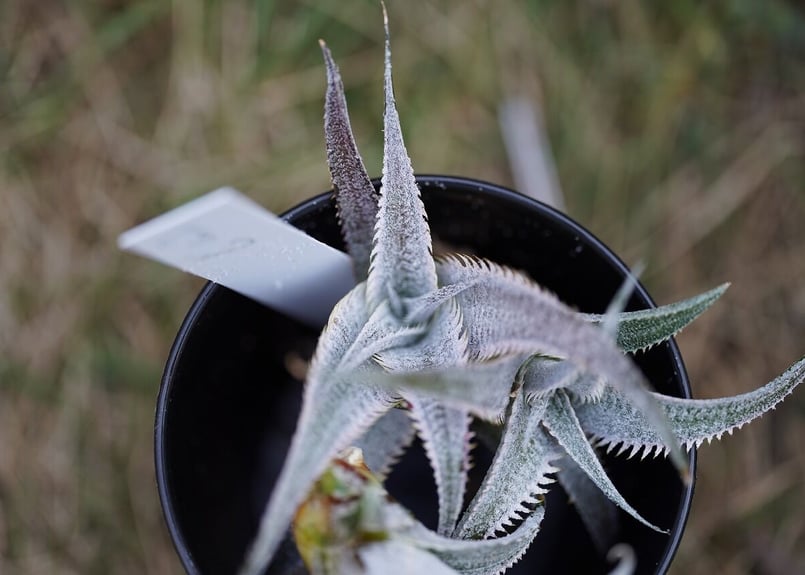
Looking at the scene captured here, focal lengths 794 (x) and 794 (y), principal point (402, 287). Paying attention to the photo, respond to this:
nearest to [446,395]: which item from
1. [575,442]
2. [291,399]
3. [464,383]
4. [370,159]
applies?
[464,383]

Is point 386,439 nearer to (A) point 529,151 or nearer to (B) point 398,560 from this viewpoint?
(B) point 398,560

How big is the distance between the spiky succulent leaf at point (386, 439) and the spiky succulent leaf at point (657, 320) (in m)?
0.13

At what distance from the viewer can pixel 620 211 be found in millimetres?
793

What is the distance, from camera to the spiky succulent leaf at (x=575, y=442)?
0.35 m

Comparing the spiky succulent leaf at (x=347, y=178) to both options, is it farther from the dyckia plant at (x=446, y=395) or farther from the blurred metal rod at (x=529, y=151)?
the blurred metal rod at (x=529, y=151)

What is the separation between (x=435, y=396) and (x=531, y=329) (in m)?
0.05

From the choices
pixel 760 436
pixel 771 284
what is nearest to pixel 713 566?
pixel 760 436

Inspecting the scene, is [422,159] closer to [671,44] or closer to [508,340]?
[671,44]

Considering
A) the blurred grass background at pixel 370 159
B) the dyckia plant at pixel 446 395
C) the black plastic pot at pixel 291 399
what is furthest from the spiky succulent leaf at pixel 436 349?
the blurred grass background at pixel 370 159

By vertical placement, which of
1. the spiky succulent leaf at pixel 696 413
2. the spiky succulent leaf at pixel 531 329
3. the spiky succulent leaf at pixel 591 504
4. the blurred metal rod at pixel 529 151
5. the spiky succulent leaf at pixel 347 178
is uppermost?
the blurred metal rod at pixel 529 151

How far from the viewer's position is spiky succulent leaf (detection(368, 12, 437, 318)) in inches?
13.1

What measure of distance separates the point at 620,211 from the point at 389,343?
502 millimetres

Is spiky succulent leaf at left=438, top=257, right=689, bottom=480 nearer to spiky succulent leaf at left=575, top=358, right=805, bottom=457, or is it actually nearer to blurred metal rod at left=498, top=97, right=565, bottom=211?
spiky succulent leaf at left=575, top=358, right=805, bottom=457

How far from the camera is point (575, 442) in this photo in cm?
37
